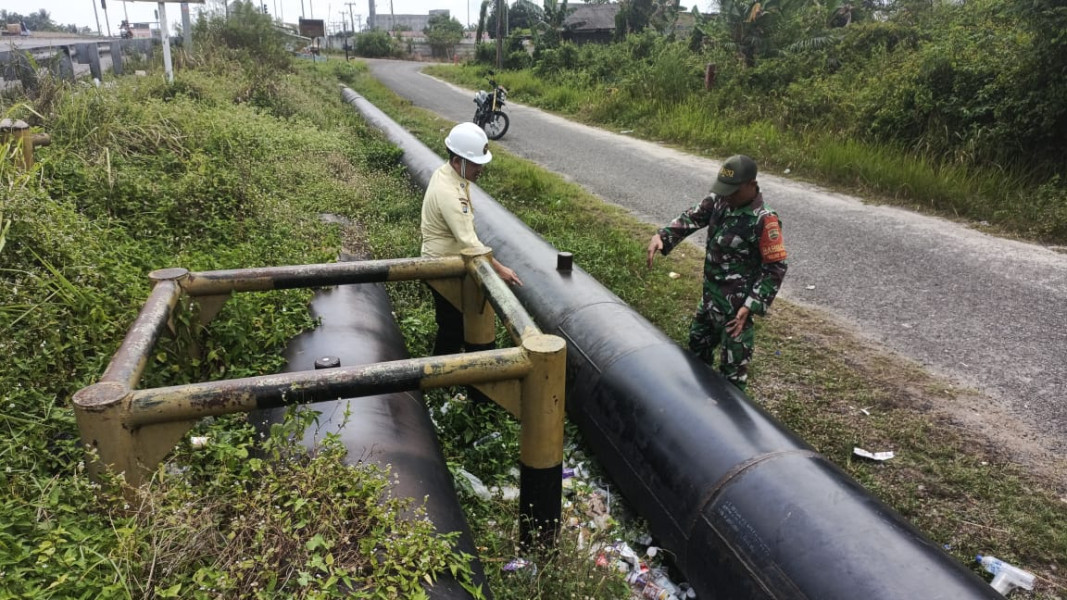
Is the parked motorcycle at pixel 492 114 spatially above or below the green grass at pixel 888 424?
above

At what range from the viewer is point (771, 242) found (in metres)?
3.10

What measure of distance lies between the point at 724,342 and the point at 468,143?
1711 mm

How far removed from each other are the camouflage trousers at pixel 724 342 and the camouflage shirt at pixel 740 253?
87mm

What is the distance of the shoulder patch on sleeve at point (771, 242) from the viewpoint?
122 inches

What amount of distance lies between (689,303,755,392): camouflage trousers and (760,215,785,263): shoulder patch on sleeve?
37 cm

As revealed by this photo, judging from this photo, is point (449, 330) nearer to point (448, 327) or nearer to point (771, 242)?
point (448, 327)

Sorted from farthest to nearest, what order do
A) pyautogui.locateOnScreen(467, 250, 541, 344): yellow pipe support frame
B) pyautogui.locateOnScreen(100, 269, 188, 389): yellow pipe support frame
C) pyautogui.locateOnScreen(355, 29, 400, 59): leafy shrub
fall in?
pyautogui.locateOnScreen(355, 29, 400, 59): leafy shrub
pyautogui.locateOnScreen(467, 250, 541, 344): yellow pipe support frame
pyautogui.locateOnScreen(100, 269, 188, 389): yellow pipe support frame

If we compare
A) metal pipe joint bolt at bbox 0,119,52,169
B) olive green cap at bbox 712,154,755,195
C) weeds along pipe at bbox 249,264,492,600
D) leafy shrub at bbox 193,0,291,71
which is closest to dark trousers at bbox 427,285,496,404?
weeds along pipe at bbox 249,264,492,600

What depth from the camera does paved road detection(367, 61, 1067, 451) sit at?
4.17m

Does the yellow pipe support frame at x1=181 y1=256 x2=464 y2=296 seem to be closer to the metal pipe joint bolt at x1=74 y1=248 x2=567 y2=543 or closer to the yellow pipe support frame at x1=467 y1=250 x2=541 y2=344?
the metal pipe joint bolt at x1=74 y1=248 x2=567 y2=543

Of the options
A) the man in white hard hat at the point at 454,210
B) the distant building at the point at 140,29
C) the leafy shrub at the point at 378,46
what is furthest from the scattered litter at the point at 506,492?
the leafy shrub at the point at 378,46

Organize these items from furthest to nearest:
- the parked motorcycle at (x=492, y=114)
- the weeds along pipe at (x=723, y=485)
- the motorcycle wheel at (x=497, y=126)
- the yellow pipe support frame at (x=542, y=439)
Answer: the motorcycle wheel at (x=497, y=126)
the parked motorcycle at (x=492, y=114)
the yellow pipe support frame at (x=542, y=439)
the weeds along pipe at (x=723, y=485)

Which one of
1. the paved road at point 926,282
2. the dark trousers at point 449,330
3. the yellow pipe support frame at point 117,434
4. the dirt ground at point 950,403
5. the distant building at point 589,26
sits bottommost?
the dirt ground at point 950,403

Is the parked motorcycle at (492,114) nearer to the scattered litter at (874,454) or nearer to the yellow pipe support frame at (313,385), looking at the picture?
the scattered litter at (874,454)
